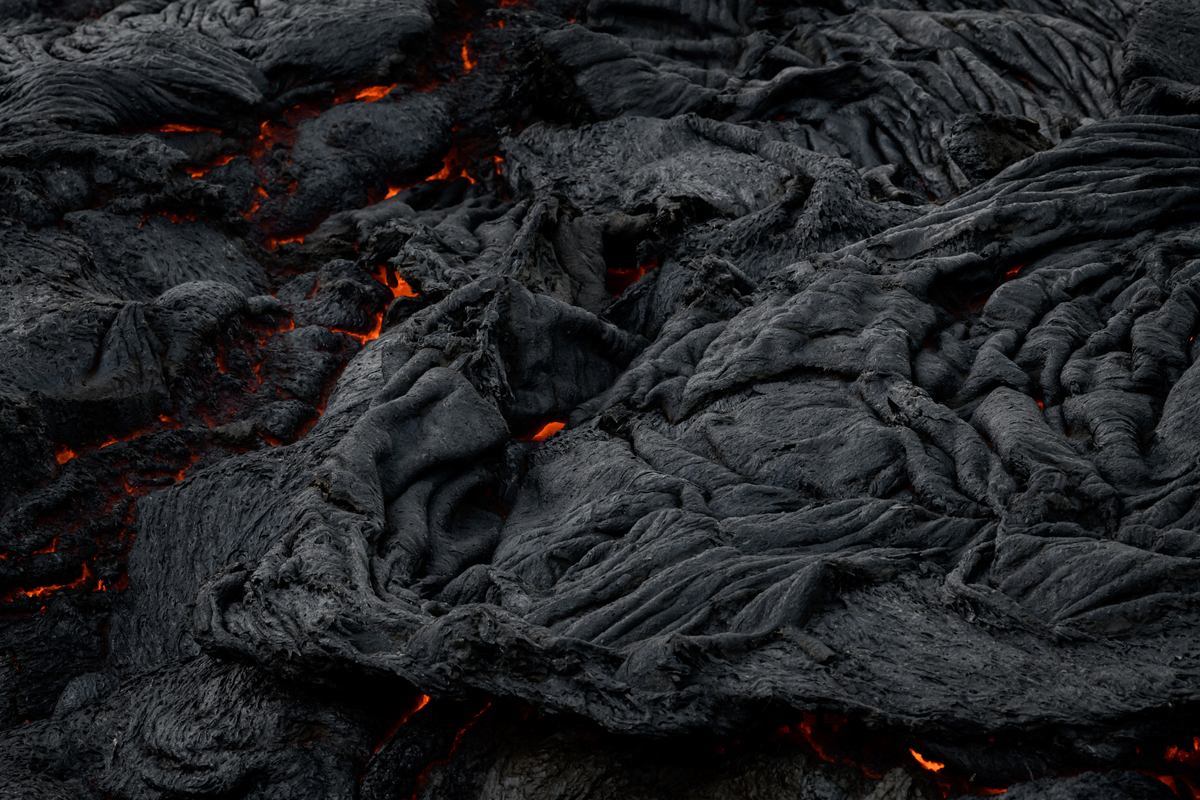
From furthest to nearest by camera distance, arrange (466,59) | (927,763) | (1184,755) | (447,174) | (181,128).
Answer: (466,59) < (447,174) < (181,128) < (927,763) < (1184,755)

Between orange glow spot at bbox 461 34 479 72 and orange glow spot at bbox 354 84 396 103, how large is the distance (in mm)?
1129

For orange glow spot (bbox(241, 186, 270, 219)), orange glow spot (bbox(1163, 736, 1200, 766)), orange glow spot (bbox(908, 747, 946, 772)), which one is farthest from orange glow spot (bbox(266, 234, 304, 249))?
orange glow spot (bbox(1163, 736, 1200, 766))

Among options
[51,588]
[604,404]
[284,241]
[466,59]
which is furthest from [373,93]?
[51,588]

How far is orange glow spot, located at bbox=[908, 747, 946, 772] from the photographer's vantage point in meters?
5.79

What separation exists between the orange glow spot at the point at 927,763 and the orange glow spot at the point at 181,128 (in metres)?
10.4

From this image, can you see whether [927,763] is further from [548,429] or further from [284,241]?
[284,241]

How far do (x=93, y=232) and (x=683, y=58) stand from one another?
6990 mm

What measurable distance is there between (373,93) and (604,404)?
646 cm

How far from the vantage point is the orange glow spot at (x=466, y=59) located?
48.4 ft

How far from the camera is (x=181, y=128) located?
13.0 metres

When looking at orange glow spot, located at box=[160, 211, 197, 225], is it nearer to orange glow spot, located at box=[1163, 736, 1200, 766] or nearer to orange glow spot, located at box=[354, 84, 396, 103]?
orange glow spot, located at box=[354, 84, 396, 103]

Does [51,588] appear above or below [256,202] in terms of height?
below

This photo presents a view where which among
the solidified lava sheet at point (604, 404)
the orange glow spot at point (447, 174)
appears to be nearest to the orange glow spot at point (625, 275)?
the solidified lava sheet at point (604, 404)

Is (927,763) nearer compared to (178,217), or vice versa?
(927,763)
